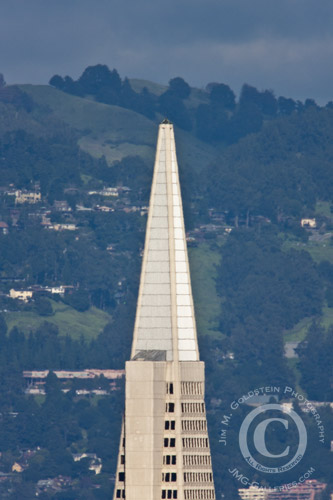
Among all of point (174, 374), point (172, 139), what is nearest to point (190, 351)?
point (174, 374)

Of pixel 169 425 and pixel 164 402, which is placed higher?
pixel 164 402

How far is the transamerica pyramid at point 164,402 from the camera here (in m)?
94.6

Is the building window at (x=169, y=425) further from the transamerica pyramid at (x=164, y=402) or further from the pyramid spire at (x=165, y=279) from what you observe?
the pyramid spire at (x=165, y=279)

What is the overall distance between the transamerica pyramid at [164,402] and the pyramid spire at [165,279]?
3 cm

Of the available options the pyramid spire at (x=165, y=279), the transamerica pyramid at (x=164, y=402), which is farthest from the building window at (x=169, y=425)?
the pyramid spire at (x=165, y=279)

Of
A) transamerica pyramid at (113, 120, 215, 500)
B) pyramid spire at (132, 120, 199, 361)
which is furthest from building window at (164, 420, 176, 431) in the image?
pyramid spire at (132, 120, 199, 361)

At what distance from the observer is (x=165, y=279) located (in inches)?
3804

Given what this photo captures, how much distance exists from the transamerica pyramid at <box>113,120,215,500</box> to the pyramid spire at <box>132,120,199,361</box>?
0.03 meters

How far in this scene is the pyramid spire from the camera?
314 ft

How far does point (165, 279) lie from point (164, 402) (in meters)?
4.49

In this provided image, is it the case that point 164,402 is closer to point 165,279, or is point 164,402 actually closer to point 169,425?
point 169,425

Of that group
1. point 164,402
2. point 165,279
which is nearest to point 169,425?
point 164,402

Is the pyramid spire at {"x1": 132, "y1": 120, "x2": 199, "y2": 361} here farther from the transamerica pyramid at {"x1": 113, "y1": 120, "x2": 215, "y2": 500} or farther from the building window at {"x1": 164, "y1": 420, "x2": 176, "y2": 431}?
the building window at {"x1": 164, "y1": 420, "x2": 176, "y2": 431}

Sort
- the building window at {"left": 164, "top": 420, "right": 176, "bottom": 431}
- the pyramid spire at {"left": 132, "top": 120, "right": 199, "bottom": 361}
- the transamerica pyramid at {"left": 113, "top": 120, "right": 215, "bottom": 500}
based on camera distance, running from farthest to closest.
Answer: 1. the pyramid spire at {"left": 132, "top": 120, "right": 199, "bottom": 361}
2. the building window at {"left": 164, "top": 420, "right": 176, "bottom": 431}
3. the transamerica pyramid at {"left": 113, "top": 120, "right": 215, "bottom": 500}
